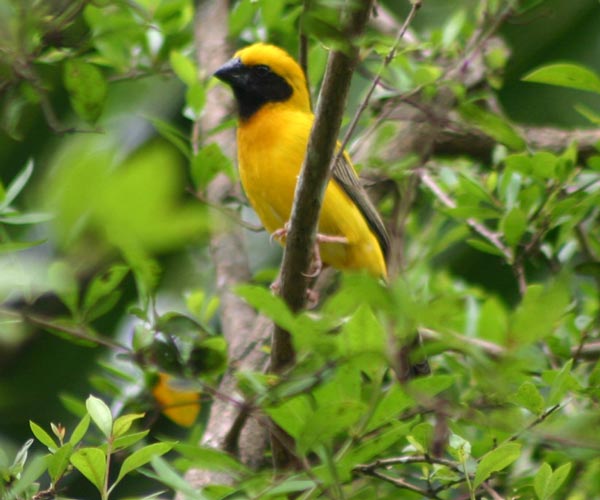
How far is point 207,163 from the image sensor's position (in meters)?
3.05

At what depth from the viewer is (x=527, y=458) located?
304cm

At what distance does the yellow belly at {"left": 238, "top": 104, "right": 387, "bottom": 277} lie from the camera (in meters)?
3.38

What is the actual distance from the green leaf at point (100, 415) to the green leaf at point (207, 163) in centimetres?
117

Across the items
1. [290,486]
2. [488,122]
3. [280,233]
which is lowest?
[280,233]

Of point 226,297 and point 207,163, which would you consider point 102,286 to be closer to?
point 207,163

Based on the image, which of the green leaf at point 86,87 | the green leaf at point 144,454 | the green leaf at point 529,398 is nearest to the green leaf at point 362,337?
the green leaf at point 144,454

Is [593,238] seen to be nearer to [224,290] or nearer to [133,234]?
[224,290]

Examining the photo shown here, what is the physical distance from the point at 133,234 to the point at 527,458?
2.52 metres

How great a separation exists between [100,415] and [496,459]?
0.76 m

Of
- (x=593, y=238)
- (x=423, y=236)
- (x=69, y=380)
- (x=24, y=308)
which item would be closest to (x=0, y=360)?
(x=24, y=308)

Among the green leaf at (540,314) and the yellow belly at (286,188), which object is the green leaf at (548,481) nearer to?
the green leaf at (540,314)

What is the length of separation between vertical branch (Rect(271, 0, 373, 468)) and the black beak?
54.1 inches

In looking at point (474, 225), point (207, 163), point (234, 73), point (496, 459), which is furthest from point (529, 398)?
point (234, 73)

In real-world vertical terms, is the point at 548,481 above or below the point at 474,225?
above
